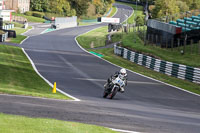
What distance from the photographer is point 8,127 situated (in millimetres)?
10195

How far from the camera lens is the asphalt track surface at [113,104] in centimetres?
1377

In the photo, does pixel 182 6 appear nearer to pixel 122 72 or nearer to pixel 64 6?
pixel 64 6

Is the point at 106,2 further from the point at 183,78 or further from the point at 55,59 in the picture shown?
the point at 183,78

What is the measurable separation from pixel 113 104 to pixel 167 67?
19.4 metres

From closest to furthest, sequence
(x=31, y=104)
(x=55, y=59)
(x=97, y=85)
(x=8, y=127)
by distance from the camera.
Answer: (x=8, y=127)
(x=31, y=104)
(x=97, y=85)
(x=55, y=59)

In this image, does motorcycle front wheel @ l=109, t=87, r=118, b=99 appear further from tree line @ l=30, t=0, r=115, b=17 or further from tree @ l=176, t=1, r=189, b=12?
tree line @ l=30, t=0, r=115, b=17

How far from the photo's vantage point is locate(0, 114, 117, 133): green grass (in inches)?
400

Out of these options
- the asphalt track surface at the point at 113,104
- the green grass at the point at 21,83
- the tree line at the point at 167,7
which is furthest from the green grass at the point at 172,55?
the tree line at the point at 167,7

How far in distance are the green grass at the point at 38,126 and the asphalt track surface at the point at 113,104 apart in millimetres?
1604

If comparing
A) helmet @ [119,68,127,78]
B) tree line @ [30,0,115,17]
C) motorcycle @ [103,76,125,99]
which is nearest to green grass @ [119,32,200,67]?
motorcycle @ [103,76,125,99]

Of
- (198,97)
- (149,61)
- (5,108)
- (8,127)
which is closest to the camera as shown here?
(8,127)

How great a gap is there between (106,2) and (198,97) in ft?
459

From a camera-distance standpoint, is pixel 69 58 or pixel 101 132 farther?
pixel 69 58

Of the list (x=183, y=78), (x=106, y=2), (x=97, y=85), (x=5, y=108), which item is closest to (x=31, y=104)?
(x=5, y=108)
